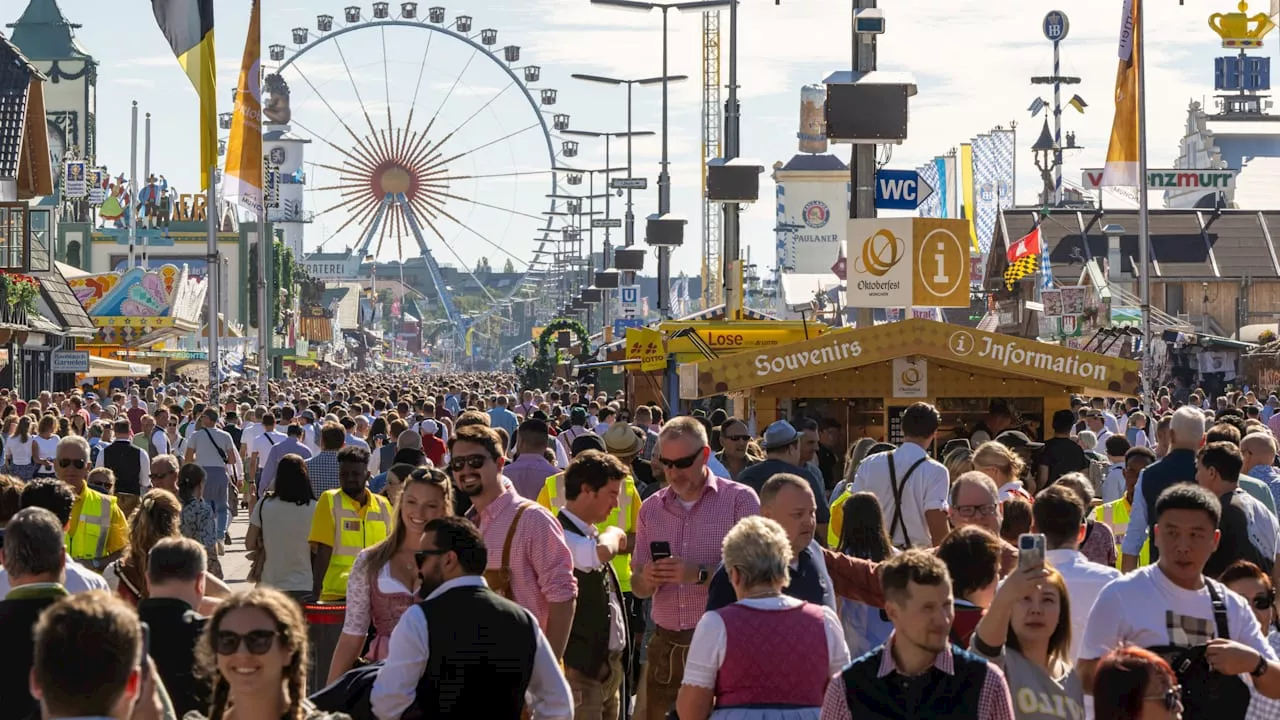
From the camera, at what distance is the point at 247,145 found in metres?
26.3

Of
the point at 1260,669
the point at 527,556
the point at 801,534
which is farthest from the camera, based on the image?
the point at 527,556

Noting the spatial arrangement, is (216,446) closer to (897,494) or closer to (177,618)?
(897,494)

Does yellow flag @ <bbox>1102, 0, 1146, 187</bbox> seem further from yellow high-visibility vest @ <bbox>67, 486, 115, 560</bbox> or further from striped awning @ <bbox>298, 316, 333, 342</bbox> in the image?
striped awning @ <bbox>298, 316, 333, 342</bbox>

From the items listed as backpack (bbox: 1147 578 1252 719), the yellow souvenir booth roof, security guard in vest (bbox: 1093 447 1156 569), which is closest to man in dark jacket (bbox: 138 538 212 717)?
backpack (bbox: 1147 578 1252 719)

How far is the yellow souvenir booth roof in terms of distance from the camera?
18906 mm

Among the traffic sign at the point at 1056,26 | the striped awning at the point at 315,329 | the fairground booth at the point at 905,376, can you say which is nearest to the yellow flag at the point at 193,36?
the fairground booth at the point at 905,376


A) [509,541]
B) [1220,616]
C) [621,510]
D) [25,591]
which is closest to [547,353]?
[621,510]

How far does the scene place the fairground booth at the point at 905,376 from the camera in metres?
18.9

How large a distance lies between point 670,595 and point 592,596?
1.07 feet

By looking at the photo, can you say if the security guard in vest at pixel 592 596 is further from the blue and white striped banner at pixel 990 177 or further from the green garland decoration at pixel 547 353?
the blue and white striped banner at pixel 990 177

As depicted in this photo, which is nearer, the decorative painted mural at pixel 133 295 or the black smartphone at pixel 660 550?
Result: the black smartphone at pixel 660 550

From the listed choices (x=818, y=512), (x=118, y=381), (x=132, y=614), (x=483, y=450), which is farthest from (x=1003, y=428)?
(x=118, y=381)

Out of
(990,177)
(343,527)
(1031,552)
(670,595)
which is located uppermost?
(990,177)

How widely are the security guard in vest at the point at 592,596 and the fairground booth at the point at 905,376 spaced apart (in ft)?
36.7
